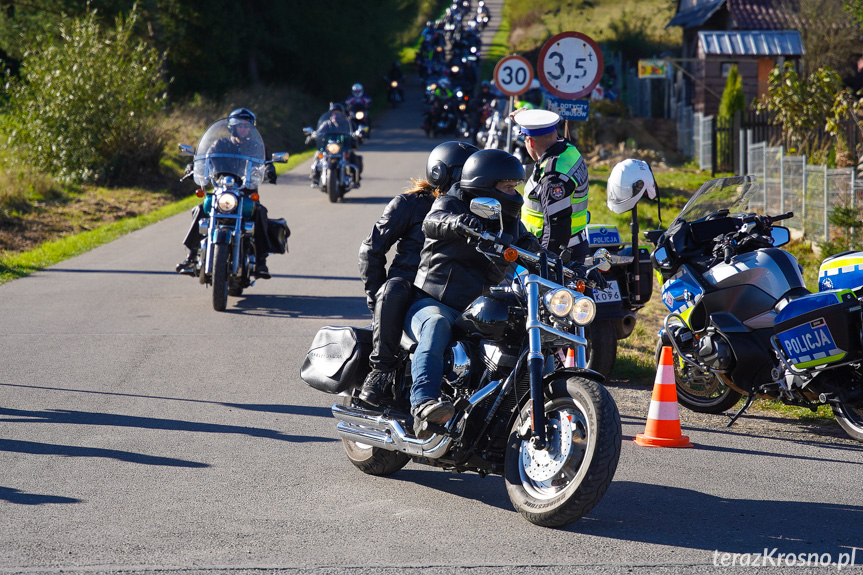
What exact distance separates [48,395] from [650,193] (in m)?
4.58

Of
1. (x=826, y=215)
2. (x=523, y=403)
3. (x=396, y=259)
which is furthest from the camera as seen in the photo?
(x=826, y=215)

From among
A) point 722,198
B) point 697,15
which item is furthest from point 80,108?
point 697,15

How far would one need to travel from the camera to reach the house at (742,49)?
35.2 m

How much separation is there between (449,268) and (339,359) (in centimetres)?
80

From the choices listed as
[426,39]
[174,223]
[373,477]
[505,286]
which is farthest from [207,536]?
[426,39]

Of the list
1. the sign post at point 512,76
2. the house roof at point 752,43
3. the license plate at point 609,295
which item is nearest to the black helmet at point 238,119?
the license plate at point 609,295

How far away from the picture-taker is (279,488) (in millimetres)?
5207

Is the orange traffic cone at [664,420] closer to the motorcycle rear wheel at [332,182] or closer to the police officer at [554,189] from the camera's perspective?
the police officer at [554,189]

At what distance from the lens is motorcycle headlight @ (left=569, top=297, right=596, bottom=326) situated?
4.40 meters

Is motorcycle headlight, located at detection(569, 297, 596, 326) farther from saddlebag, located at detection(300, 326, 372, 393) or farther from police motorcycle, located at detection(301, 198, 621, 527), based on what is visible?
saddlebag, located at detection(300, 326, 372, 393)

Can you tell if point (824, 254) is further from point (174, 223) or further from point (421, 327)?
point (174, 223)

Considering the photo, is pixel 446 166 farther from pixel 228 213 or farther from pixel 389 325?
pixel 228 213

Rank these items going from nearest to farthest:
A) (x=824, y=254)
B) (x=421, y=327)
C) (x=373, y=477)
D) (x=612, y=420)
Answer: (x=612, y=420)
(x=421, y=327)
(x=373, y=477)
(x=824, y=254)

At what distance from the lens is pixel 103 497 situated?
5.03 meters
